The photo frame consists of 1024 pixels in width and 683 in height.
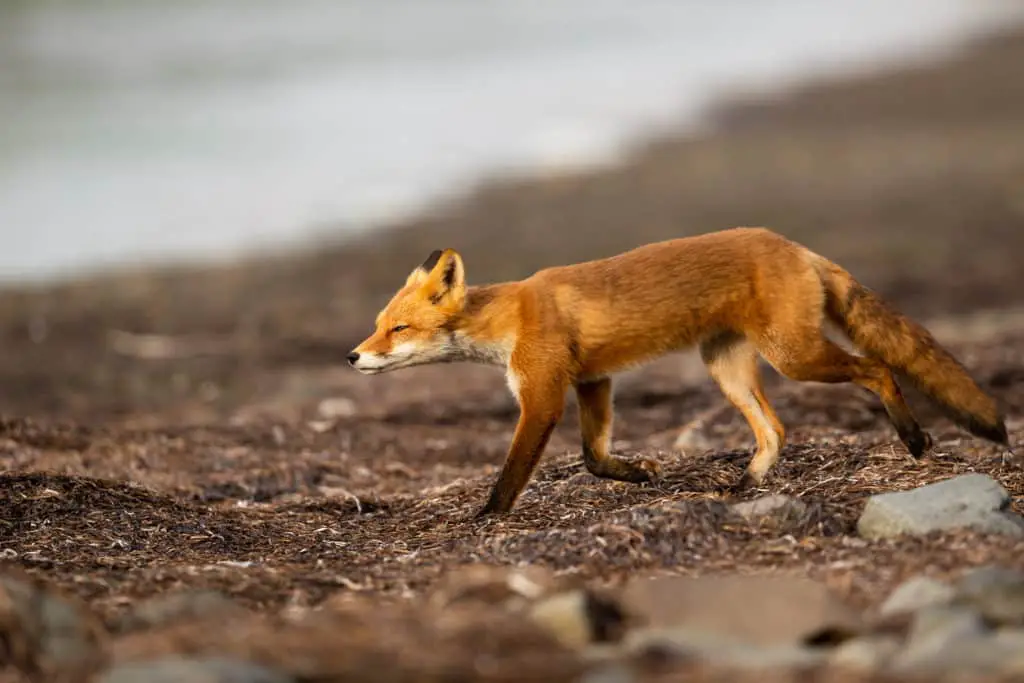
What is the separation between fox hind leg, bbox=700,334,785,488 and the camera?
307 inches

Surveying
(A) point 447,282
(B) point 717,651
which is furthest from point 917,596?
(A) point 447,282

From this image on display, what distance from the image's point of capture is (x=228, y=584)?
20.1 feet

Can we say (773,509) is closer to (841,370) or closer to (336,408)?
(841,370)

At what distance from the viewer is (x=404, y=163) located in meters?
26.3

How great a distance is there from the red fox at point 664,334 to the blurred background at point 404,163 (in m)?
6.25

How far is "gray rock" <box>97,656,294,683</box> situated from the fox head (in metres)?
3.41

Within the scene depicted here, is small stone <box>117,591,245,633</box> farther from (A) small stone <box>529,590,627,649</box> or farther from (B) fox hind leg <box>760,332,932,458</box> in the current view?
(B) fox hind leg <box>760,332,932,458</box>

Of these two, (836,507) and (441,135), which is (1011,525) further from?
(441,135)

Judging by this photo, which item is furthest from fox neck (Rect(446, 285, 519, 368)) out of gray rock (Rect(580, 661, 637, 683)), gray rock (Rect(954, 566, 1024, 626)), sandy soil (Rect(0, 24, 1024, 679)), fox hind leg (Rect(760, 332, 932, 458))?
gray rock (Rect(580, 661, 637, 683))

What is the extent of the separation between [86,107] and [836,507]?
2760 cm

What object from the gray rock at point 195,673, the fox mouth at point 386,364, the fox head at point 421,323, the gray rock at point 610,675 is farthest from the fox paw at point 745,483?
the gray rock at point 195,673

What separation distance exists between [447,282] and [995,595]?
3.60 metres

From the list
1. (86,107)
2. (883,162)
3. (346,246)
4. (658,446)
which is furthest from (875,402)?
(86,107)

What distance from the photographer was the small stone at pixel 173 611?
17.4 feet
